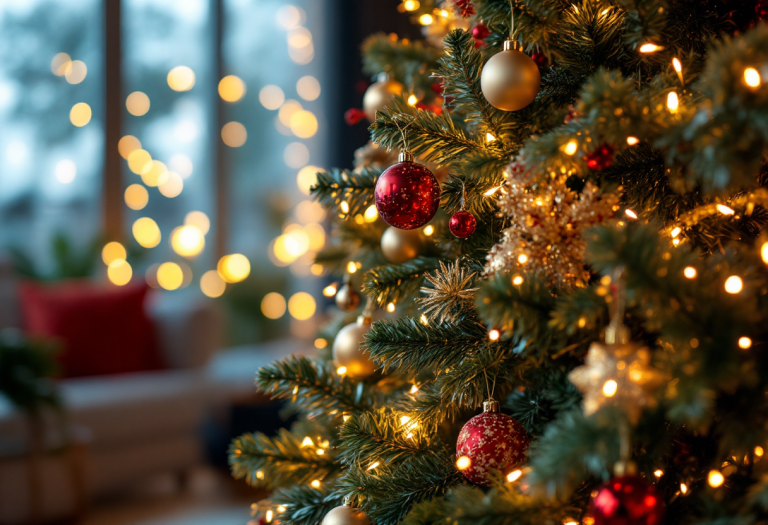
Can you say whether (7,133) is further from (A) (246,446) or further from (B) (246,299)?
(A) (246,446)

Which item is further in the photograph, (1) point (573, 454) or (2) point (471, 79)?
(2) point (471, 79)

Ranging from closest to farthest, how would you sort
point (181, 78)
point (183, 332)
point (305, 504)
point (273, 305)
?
point (305, 504), point (183, 332), point (181, 78), point (273, 305)

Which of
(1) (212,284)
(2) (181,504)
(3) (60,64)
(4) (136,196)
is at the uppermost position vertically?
(3) (60,64)

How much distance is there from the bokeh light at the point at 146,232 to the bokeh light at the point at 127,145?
0.30m

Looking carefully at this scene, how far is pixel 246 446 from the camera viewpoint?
77cm

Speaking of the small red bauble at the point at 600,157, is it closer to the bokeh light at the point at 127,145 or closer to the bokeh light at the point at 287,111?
the bokeh light at the point at 127,145

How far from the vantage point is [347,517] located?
23.5 inches

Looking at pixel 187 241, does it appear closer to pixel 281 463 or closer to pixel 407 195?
pixel 281 463

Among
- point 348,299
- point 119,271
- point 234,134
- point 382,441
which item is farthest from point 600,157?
point 234,134

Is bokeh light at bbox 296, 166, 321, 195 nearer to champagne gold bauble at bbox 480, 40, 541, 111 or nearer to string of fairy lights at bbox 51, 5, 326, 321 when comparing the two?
string of fairy lights at bbox 51, 5, 326, 321

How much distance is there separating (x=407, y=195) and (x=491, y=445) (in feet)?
0.82

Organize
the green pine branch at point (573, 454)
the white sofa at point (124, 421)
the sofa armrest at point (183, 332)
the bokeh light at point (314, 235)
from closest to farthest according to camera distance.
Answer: the green pine branch at point (573, 454), the white sofa at point (124, 421), the sofa armrest at point (183, 332), the bokeh light at point (314, 235)

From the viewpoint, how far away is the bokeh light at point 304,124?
328 cm

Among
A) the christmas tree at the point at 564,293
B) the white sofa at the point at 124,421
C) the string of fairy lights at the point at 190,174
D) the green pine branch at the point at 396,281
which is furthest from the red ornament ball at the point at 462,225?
the string of fairy lights at the point at 190,174
